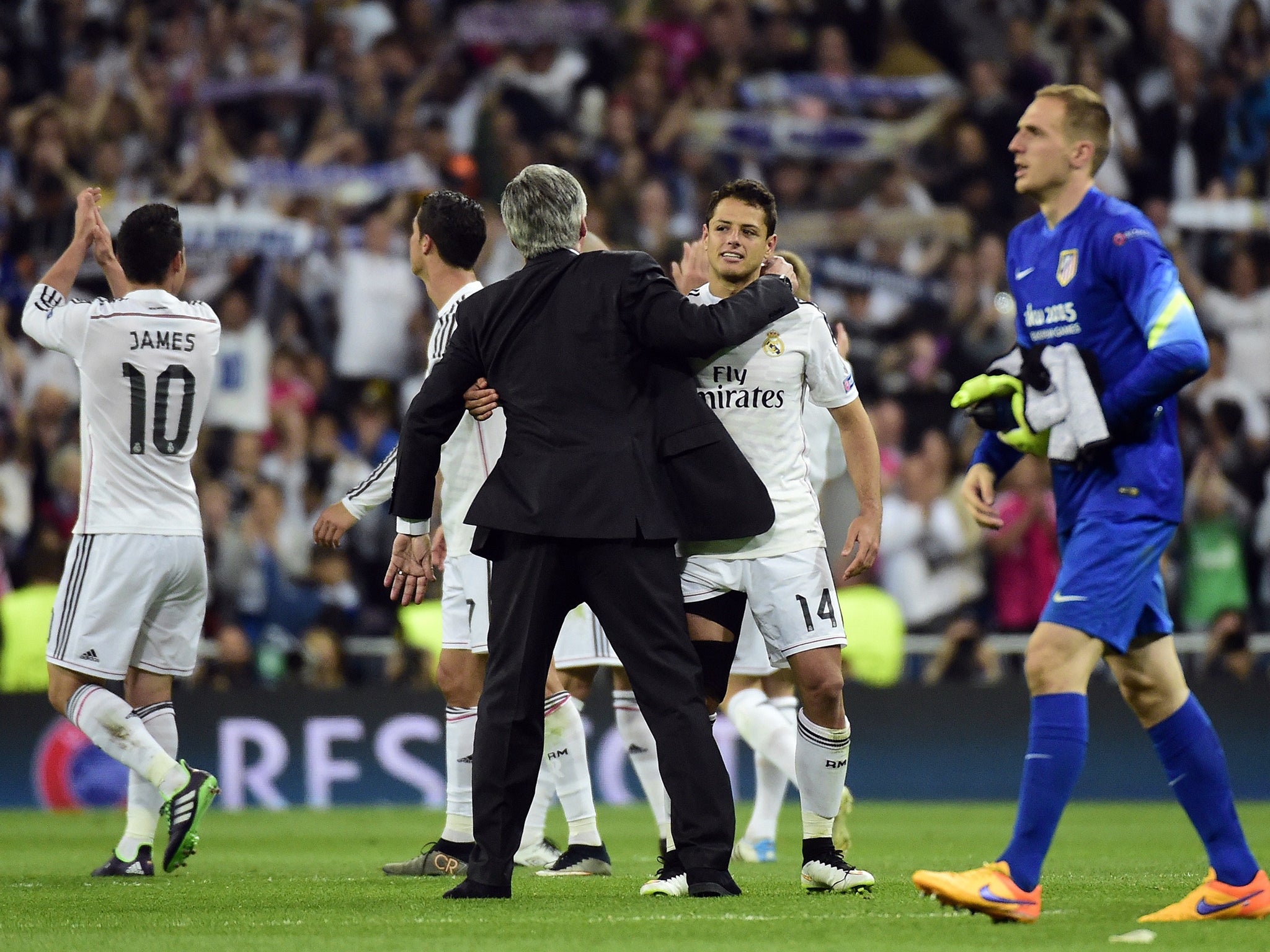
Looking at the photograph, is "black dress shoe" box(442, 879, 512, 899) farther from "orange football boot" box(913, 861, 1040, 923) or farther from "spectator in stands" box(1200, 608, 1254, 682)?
"spectator in stands" box(1200, 608, 1254, 682)

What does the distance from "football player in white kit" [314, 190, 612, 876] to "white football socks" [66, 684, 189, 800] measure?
963mm

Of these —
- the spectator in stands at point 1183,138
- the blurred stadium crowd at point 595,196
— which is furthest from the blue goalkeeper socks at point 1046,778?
the spectator in stands at point 1183,138

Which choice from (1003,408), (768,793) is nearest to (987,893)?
(1003,408)

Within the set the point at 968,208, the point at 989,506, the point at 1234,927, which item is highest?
the point at 968,208

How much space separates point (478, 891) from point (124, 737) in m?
2.05

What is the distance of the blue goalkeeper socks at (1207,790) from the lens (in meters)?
5.55

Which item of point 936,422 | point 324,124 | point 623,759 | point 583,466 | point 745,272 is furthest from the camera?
point 324,124

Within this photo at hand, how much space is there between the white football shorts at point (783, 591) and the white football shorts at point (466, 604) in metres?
1.30

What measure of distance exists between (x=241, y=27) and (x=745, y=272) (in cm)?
1164

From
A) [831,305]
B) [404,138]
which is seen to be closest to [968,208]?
[831,305]

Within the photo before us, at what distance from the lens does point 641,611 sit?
19.5 feet

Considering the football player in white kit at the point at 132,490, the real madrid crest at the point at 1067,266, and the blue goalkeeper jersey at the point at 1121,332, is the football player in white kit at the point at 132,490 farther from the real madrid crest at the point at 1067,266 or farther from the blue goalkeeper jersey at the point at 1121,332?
the real madrid crest at the point at 1067,266

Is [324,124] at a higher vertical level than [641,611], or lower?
higher

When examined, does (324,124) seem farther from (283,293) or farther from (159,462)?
(159,462)
